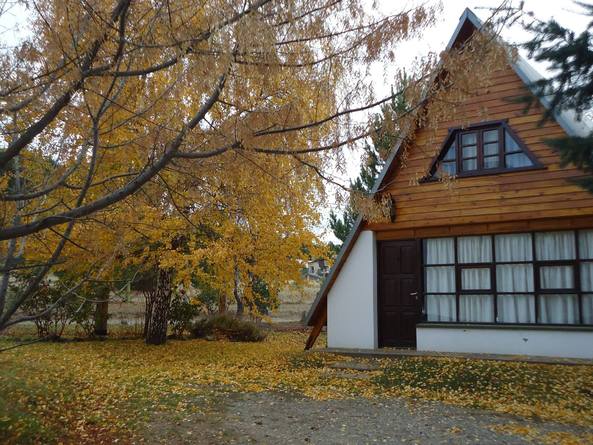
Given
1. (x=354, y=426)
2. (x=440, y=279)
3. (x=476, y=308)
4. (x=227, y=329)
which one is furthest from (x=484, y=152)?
(x=227, y=329)

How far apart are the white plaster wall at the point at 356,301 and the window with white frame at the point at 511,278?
3.84 ft

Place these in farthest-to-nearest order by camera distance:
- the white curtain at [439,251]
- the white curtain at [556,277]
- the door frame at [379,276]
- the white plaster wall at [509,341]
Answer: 1. the door frame at [379,276]
2. the white curtain at [439,251]
3. the white curtain at [556,277]
4. the white plaster wall at [509,341]

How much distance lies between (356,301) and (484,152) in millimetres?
4088

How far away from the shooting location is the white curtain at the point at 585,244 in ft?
32.1

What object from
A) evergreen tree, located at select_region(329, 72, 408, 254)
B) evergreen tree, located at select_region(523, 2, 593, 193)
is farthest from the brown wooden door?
evergreen tree, located at select_region(329, 72, 408, 254)

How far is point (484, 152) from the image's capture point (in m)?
10.8

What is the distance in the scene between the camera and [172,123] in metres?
4.46

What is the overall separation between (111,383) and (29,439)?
11.0 ft

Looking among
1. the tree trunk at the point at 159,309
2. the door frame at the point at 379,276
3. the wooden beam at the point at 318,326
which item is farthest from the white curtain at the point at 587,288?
the tree trunk at the point at 159,309

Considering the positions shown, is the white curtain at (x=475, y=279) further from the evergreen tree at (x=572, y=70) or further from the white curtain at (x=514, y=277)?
the evergreen tree at (x=572, y=70)

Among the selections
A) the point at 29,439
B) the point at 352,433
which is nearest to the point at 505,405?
the point at 352,433

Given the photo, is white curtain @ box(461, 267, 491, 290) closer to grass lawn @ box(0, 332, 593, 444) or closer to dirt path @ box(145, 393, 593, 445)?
grass lawn @ box(0, 332, 593, 444)

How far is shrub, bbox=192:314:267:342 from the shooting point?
16.5m

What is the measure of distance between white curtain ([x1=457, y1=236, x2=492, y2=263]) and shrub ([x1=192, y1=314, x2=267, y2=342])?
7768 mm
